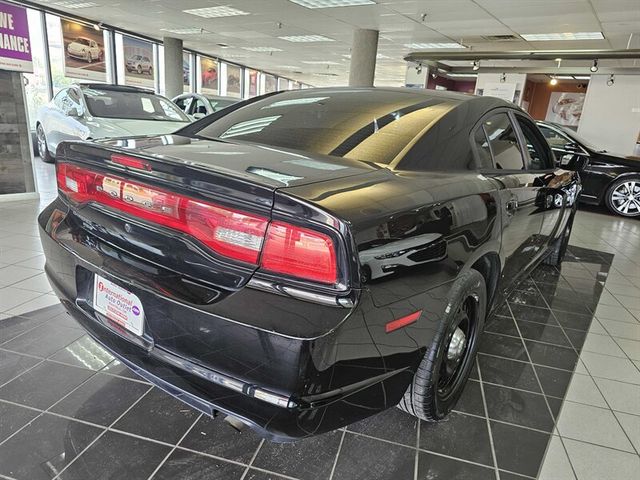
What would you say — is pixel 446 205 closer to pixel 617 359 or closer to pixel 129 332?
pixel 129 332

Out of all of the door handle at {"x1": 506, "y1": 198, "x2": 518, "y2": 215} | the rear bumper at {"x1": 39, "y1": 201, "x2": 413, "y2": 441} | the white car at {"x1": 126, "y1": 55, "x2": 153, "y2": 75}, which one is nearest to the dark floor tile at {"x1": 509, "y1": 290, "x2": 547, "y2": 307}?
the door handle at {"x1": 506, "y1": 198, "x2": 518, "y2": 215}

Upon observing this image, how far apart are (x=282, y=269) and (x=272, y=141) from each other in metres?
0.82

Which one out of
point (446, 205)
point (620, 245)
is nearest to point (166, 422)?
point (446, 205)

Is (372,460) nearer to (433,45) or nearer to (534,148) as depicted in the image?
(534,148)

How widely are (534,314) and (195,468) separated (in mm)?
2384

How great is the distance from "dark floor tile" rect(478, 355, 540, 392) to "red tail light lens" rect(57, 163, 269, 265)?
1556mm

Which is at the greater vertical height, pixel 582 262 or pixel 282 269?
pixel 282 269

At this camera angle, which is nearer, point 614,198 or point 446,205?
point 446,205

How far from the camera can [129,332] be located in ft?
4.41

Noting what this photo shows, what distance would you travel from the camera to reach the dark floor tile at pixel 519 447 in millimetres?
1622

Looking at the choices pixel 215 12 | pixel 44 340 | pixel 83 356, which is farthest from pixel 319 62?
pixel 83 356

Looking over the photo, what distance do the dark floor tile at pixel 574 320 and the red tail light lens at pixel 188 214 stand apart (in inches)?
98.8

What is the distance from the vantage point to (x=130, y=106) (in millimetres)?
6543

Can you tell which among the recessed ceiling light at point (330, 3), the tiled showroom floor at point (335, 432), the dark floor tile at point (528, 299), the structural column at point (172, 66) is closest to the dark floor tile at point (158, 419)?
the tiled showroom floor at point (335, 432)
